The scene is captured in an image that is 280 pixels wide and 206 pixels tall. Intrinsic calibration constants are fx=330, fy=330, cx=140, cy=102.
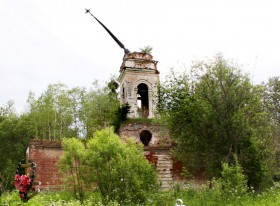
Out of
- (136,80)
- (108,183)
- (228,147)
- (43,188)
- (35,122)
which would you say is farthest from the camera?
(35,122)

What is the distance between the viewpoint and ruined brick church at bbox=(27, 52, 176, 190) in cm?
1714

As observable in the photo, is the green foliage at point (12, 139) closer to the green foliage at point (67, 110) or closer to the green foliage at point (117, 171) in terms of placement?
the green foliage at point (67, 110)

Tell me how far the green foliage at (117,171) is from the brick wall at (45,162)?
15.8ft

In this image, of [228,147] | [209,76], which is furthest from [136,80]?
[228,147]

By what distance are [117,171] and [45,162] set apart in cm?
618

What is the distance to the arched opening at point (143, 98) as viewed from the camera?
907 inches

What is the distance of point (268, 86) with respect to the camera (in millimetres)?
33625

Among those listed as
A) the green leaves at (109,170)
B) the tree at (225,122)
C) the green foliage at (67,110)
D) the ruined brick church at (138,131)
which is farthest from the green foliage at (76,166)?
the green foliage at (67,110)

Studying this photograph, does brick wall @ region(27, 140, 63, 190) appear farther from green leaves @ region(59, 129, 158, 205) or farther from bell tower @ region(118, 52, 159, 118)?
bell tower @ region(118, 52, 159, 118)

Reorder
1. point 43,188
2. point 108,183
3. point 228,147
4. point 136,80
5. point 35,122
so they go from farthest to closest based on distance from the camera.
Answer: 1. point 35,122
2. point 136,80
3. point 43,188
4. point 228,147
5. point 108,183

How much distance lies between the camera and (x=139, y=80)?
22.6m

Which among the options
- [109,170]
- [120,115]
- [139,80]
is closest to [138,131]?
[120,115]

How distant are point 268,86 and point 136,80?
56.9 ft

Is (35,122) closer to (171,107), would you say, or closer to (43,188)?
(43,188)
